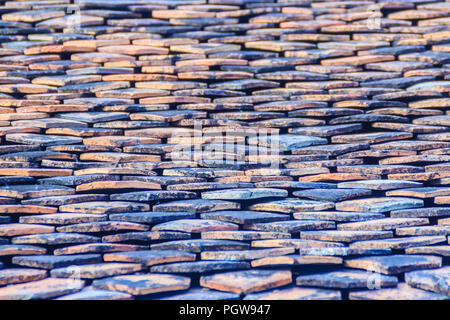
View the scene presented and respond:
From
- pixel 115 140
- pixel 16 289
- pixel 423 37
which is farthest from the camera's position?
pixel 423 37

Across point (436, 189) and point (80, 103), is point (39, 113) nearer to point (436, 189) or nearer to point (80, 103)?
point (80, 103)

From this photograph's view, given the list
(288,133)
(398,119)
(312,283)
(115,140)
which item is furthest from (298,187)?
(115,140)

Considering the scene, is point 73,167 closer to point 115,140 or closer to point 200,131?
→ point 115,140

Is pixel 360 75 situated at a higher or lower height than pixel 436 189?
higher

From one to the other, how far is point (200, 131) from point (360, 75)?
1.10 meters

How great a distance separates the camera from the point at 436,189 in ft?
9.25

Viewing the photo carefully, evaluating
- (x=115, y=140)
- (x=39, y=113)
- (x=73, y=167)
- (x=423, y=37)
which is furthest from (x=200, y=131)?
(x=423, y=37)

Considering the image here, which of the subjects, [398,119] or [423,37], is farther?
[423,37]

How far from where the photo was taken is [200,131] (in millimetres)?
3143

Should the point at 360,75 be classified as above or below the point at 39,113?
above

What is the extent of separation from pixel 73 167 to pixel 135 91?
0.65m

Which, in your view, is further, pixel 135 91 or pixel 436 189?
pixel 135 91

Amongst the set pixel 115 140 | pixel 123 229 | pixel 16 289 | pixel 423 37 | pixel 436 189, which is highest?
pixel 423 37

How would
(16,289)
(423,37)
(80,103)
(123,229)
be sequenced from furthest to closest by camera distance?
(423,37) < (80,103) < (123,229) < (16,289)
